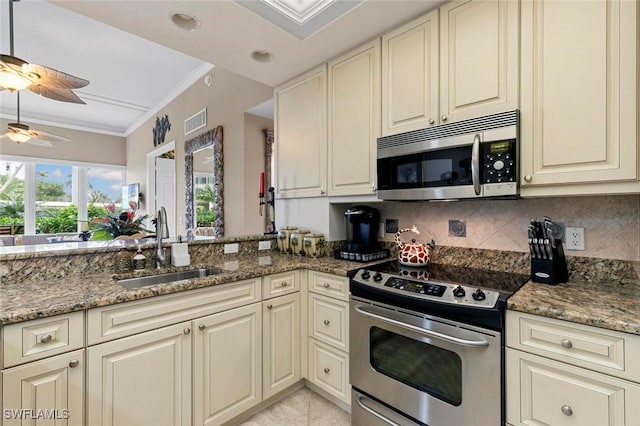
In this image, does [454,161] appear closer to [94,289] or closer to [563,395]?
[563,395]

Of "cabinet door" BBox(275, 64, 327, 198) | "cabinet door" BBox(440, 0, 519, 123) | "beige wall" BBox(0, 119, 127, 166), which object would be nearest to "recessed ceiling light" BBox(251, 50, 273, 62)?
"cabinet door" BBox(275, 64, 327, 198)

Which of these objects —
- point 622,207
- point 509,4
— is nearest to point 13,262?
point 509,4

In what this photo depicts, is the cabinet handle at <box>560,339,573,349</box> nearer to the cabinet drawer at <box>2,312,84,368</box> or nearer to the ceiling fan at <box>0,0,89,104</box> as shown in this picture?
the cabinet drawer at <box>2,312,84,368</box>

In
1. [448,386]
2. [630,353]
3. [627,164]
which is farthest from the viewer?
[448,386]

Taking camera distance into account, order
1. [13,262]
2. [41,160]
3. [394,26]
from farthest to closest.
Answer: [41,160] < [394,26] < [13,262]

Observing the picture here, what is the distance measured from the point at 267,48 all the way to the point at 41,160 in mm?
6426

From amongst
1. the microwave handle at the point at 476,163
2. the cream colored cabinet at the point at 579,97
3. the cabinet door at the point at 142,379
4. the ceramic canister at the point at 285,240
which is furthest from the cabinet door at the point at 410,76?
the cabinet door at the point at 142,379

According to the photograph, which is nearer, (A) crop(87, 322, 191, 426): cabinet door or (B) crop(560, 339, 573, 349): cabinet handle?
(B) crop(560, 339, 573, 349): cabinet handle

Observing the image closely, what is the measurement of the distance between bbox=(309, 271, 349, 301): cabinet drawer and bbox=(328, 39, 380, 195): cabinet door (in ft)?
2.03

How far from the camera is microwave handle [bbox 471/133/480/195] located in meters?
1.43

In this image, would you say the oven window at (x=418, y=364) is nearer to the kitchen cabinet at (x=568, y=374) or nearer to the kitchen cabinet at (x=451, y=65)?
the kitchen cabinet at (x=568, y=374)

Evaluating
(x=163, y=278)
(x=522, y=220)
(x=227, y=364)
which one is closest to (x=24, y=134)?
(x=163, y=278)

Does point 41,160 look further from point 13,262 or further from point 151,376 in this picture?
point 151,376

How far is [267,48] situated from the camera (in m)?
2.06
